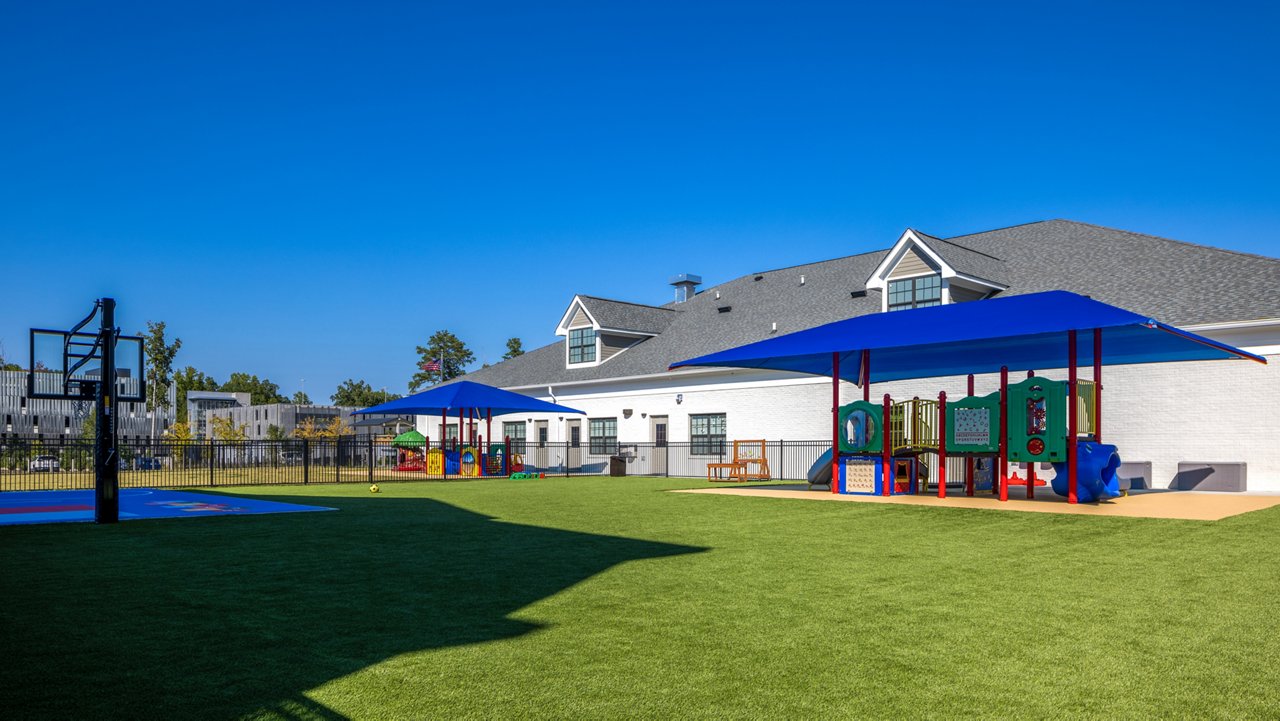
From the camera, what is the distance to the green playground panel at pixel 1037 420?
17.2 m

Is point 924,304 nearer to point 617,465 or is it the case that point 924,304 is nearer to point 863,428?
point 863,428

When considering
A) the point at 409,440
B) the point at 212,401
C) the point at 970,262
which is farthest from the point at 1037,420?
the point at 212,401

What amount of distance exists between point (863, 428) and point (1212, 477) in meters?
7.88

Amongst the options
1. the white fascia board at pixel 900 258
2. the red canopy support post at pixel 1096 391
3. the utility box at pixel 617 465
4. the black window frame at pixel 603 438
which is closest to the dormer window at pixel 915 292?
the white fascia board at pixel 900 258

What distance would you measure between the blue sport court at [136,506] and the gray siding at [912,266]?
18343mm

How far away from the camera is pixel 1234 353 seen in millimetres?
18469

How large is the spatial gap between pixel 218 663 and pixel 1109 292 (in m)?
25.2

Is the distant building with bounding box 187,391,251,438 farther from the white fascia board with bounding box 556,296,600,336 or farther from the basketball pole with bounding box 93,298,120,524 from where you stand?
the basketball pole with bounding box 93,298,120,524

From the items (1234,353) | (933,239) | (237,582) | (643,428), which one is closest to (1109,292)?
(933,239)

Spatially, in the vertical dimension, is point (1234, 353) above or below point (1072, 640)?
above

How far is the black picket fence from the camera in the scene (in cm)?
2856

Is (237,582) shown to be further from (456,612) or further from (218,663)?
(218,663)

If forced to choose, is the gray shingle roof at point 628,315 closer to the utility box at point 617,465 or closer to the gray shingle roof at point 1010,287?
the gray shingle roof at point 1010,287

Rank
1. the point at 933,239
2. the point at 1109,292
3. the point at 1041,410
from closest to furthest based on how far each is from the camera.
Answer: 1. the point at 1041,410
2. the point at 1109,292
3. the point at 933,239
